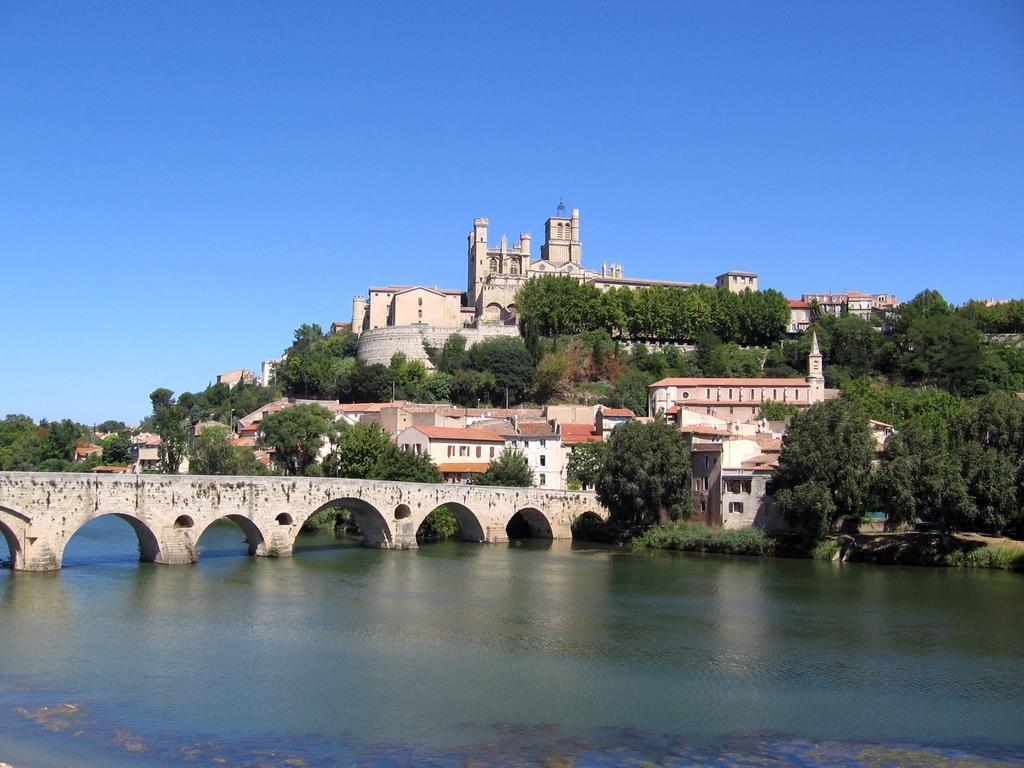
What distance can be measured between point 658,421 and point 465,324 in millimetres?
47437

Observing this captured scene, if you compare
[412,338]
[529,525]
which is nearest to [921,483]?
[529,525]

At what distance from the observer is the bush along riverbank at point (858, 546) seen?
40719mm

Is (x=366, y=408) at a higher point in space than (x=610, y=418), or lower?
higher

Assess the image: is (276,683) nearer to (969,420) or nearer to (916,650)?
(916,650)

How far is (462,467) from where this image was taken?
60.1 meters

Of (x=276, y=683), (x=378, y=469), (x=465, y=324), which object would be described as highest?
(x=465, y=324)

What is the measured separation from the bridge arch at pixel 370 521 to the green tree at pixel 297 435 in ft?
42.7

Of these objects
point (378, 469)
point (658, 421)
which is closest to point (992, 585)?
point (658, 421)

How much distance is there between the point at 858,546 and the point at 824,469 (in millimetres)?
3267

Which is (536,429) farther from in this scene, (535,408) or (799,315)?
(799,315)

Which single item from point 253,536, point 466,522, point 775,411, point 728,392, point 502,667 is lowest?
point 502,667

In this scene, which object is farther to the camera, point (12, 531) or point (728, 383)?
point (728, 383)

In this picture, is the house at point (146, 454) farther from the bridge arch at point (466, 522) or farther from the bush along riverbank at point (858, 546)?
the bush along riverbank at point (858, 546)

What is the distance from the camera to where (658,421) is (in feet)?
167
